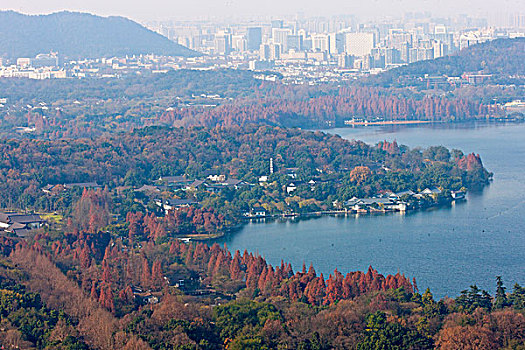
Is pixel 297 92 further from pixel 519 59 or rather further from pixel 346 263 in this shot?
pixel 346 263

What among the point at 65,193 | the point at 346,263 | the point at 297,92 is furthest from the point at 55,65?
the point at 346,263

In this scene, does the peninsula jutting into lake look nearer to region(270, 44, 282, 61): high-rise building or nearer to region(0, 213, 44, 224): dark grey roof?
region(0, 213, 44, 224): dark grey roof

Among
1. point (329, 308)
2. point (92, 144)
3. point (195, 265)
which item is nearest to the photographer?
point (329, 308)

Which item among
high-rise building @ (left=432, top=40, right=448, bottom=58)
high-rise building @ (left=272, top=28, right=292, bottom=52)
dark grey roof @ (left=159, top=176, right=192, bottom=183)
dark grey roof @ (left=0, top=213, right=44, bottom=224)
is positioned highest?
high-rise building @ (left=272, top=28, right=292, bottom=52)

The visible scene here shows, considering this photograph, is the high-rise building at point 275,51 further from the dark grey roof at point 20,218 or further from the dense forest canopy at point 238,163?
the dark grey roof at point 20,218

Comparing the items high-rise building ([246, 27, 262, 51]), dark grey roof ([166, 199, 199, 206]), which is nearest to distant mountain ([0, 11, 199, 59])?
high-rise building ([246, 27, 262, 51])

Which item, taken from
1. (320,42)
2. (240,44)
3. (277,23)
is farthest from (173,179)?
(277,23)

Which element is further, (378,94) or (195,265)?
(378,94)
